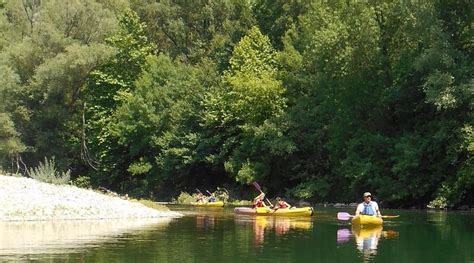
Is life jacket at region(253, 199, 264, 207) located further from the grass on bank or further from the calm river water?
the grass on bank

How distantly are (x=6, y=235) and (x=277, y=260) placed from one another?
9653 millimetres

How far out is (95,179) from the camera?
2776 inches

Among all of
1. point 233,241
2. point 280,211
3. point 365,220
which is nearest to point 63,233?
point 233,241

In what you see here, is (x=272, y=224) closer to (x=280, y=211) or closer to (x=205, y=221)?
(x=205, y=221)

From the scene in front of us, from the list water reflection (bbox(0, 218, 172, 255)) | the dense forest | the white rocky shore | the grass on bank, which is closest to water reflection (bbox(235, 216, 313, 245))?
water reflection (bbox(0, 218, 172, 255))

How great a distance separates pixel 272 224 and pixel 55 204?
905 cm

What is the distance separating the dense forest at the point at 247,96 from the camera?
4791 cm

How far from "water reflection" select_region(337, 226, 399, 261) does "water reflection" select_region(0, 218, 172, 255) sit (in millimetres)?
7116

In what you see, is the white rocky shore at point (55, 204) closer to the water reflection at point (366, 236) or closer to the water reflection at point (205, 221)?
the water reflection at point (205, 221)

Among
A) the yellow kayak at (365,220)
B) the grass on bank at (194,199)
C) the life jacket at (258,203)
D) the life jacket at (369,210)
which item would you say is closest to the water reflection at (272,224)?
the yellow kayak at (365,220)

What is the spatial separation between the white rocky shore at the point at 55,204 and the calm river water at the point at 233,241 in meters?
1.52

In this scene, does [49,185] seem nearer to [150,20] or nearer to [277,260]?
[277,260]

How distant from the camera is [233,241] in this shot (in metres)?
27.1

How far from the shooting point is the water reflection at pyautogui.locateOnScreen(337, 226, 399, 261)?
25156mm
